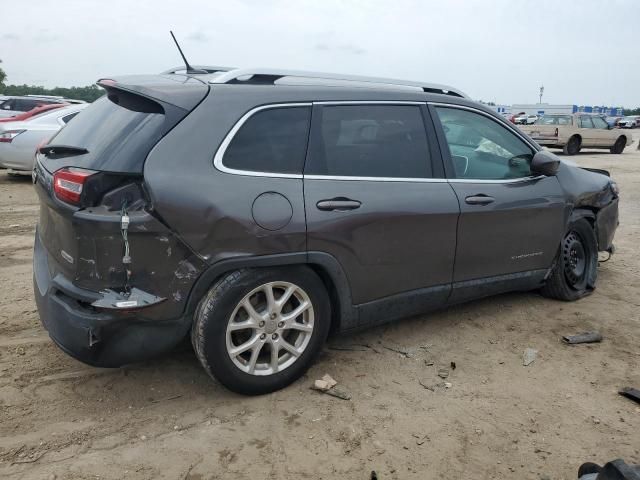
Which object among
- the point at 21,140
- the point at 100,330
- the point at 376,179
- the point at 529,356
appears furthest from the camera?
the point at 21,140

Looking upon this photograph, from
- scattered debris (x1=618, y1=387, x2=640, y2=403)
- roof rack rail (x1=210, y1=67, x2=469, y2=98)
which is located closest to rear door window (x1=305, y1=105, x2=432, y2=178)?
roof rack rail (x1=210, y1=67, x2=469, y2=98)

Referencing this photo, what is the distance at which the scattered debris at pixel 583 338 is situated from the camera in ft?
13.3

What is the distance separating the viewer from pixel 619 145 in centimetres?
2289

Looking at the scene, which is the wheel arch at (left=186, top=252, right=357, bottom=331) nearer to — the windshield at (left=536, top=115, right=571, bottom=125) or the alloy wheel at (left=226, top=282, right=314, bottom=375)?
the alloy wheel at (left=226, top=282, right=314, bottom=375)

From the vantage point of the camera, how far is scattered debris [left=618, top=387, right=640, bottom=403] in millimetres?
3309

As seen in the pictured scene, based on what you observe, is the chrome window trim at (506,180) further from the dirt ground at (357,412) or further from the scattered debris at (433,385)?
the scattered debris at (433,385)

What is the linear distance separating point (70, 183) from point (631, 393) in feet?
11.1

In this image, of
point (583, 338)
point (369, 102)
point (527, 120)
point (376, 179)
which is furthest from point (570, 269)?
point (527, 120)

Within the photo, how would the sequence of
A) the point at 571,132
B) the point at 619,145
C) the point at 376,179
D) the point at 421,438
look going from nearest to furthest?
the point at 421,438 < the point at 376,179 < the point at 571,132 < the point at 619,145

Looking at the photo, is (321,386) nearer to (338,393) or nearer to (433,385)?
(338,393)

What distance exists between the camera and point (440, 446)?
2828mm

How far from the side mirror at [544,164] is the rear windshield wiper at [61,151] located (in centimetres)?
312

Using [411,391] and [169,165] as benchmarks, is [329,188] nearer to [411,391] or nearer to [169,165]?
[169,165]

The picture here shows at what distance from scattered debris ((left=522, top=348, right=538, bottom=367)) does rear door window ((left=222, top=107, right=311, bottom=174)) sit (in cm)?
202
